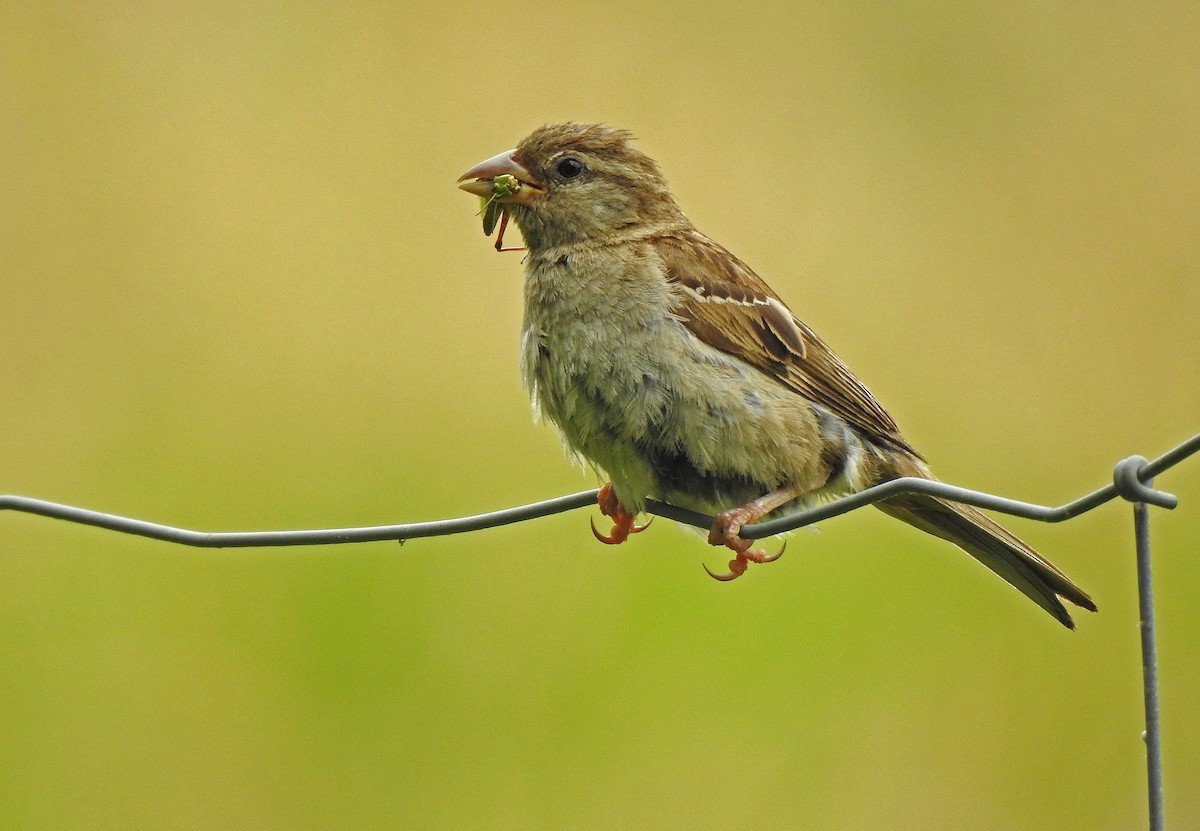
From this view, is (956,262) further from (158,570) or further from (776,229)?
(158,570)

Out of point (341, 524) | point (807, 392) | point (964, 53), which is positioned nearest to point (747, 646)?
point (341, 524)

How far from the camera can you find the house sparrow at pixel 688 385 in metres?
3.62

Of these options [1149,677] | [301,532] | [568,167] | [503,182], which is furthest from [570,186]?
[1149,677]

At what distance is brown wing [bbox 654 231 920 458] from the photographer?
382cm

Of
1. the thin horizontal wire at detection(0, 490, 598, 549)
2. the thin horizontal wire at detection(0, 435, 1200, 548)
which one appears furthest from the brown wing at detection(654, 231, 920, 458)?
the thin horizontal wire at detection(0, 490, 598, 549)

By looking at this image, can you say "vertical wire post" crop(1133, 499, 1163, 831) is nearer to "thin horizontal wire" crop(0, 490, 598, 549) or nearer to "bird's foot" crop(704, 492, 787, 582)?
→ "thin horizontal wire" crop(0, 490, 598, 549)

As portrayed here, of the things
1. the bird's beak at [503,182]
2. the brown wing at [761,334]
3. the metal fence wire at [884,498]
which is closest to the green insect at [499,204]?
the bird's beak at [503,182]

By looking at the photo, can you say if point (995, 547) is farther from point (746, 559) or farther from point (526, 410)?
point (526, 410)

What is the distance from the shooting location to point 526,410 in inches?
252

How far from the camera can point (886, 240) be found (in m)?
6.44

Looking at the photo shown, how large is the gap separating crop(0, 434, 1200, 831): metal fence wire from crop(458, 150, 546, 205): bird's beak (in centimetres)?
97

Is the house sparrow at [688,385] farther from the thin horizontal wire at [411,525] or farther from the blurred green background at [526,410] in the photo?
the blurred green background at [526,410]

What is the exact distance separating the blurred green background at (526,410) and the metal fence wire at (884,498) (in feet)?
6.72

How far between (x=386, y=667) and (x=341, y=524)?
613 millimetres
